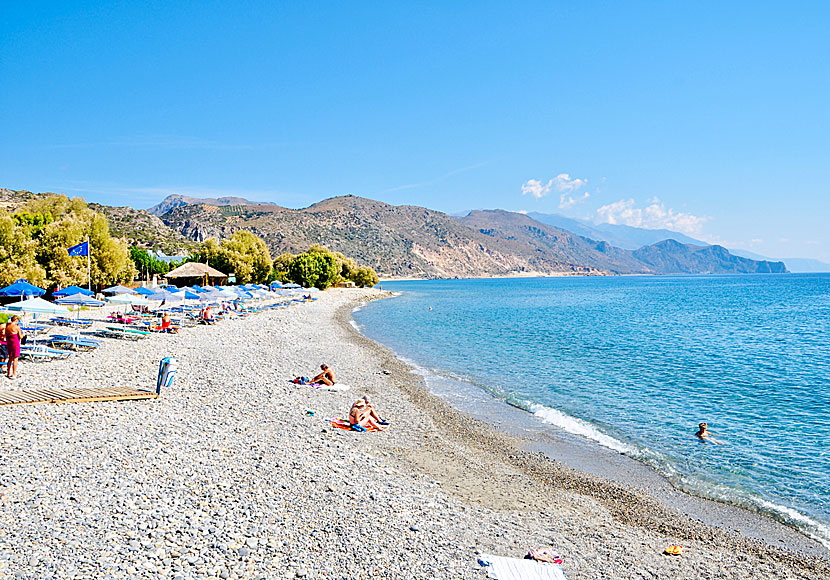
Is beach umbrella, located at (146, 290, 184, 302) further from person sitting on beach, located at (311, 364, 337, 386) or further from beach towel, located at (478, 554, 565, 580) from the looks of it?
beach towel, located at (478, 554, 565, 580)

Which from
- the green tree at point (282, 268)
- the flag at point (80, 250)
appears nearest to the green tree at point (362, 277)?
the green tree at point (282, 268)

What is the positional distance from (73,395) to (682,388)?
21351mm

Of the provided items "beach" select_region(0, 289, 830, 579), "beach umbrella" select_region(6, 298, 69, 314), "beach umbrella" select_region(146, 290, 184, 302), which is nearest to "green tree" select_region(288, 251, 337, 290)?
"beach umbrella" select_region(146, 290, 184, 302)

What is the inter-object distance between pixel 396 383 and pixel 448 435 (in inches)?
270

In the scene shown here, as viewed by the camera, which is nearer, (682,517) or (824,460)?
(682,517)

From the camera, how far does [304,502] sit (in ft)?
28.8

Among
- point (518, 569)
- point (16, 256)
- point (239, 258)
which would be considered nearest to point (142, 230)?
point (239, 258)

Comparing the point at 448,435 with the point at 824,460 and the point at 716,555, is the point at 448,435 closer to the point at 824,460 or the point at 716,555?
the point at 716,555

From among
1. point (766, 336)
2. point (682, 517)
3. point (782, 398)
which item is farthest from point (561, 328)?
point (682, 517)

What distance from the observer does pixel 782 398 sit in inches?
805

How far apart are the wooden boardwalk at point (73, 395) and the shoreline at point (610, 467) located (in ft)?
28.7

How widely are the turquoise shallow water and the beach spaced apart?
1.95 metres

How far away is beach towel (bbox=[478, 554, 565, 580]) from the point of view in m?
7.19

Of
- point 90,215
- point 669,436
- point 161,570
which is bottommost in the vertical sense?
point 669,436
